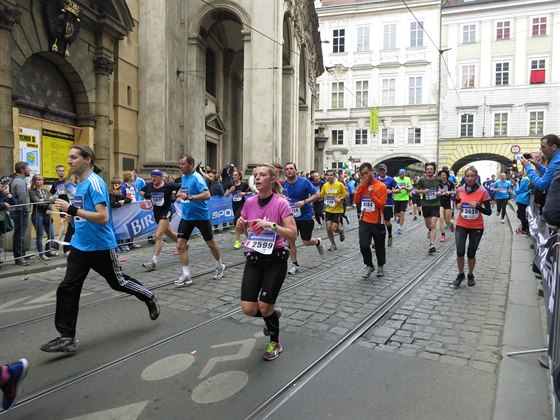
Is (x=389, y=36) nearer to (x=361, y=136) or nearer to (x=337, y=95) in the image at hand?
(x=337, y=95)

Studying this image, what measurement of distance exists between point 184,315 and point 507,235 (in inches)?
483

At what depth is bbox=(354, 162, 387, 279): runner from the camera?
299 inches

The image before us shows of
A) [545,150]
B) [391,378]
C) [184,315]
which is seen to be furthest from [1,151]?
[545,150]

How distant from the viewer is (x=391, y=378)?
3725mm

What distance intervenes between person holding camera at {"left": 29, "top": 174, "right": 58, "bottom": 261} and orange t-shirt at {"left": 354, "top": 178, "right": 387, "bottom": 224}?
6.19 m

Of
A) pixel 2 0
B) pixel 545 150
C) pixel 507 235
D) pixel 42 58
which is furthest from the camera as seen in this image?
pixel 507 235

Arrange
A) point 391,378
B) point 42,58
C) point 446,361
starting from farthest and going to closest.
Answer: point 42,58 < point 446,361 < point 391,378

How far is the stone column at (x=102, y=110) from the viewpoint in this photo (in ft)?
46.4

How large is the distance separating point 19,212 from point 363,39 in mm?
44870

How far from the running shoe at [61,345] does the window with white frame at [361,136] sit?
45403mm

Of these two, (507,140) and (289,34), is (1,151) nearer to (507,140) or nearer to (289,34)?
(289,34)

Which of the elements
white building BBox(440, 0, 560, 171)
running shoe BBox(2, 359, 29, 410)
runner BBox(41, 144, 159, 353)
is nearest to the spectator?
runner BBox(41, 144, 159, 353)

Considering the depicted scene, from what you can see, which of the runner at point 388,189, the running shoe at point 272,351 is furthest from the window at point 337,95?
the running shoe at point 272,351

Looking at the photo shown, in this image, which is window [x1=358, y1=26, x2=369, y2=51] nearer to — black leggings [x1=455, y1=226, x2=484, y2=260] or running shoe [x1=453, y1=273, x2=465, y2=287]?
black leggings [x1=455, y1=226, x2=484, y2=260]
